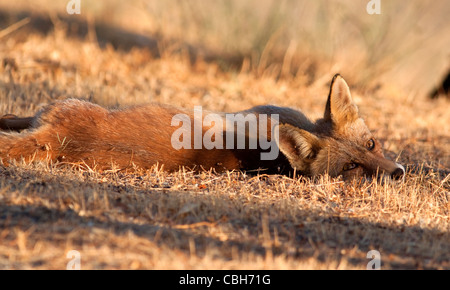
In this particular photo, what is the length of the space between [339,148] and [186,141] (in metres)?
1.82

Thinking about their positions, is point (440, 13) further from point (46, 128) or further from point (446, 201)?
point (46, 128)

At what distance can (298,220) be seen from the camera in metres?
4.47

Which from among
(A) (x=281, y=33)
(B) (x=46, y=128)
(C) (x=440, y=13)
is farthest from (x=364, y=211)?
(C) (x=440, y=13)

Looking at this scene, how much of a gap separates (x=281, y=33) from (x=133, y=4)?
538 cm

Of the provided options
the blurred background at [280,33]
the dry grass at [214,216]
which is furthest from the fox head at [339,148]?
the blurred background at [280,33]

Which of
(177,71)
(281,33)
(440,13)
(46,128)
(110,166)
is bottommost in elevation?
(110,166)

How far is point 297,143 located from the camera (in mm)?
5664

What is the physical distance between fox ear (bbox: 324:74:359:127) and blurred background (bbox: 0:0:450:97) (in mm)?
6243

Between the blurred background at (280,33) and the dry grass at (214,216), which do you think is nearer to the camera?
the dry grass at (214,216)

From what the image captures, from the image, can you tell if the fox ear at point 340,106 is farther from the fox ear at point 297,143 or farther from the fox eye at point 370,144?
the fox ear at point 297,143

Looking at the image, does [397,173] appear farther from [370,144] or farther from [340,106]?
[340,106]

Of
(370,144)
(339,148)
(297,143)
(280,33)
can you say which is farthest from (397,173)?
(280,33)

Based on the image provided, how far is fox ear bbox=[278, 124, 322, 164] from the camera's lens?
18.0 feet

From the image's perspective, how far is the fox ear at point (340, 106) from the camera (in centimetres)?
599
